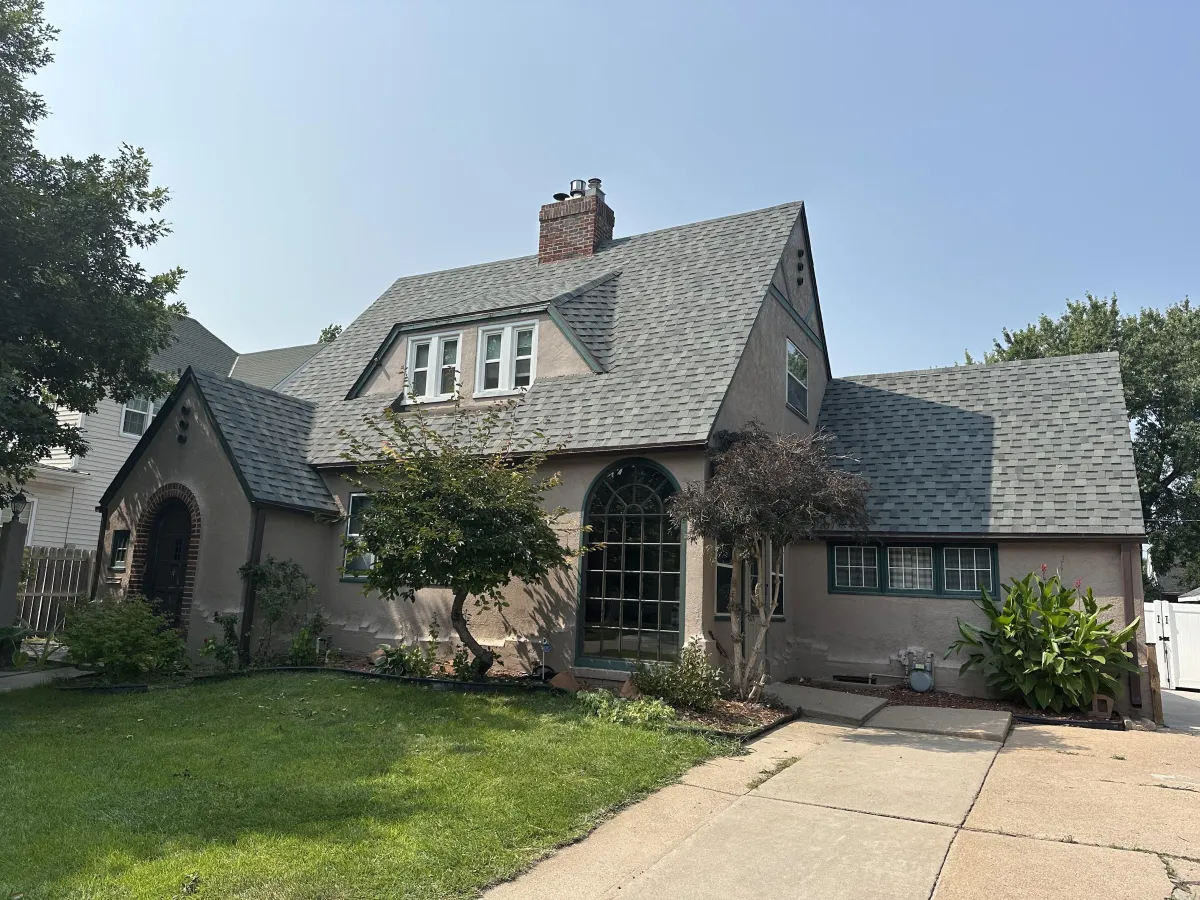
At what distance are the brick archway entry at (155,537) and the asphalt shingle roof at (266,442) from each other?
1141mm

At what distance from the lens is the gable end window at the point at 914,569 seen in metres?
12.6

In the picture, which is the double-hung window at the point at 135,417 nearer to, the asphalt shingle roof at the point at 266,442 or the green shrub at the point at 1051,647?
the asphalt shingle roof at the point at 266,442

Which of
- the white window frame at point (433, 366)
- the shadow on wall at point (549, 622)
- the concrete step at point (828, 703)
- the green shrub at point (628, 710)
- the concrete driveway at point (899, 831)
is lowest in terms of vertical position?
the concrete driveway at point (899, 831)

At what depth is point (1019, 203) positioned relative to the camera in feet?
42.9

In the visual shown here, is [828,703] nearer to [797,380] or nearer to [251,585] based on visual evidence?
[797,380]

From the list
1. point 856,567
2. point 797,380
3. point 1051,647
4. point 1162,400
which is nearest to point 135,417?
point 797,380

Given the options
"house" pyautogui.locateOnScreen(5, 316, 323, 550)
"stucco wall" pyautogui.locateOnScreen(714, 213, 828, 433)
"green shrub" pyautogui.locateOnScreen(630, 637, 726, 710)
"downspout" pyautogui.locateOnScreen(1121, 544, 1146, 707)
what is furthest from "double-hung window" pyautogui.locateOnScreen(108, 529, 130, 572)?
"downspout" pyautogui.locateOnScreen(1121, 544, 1146, 707)

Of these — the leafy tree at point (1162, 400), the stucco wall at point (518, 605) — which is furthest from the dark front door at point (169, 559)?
the leafy tree at point (1162, 400)

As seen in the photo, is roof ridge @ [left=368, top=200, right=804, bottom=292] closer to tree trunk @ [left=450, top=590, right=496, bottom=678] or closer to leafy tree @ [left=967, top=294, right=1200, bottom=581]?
tree trunk @ [left=450, top=590, right=496, bottom=678]

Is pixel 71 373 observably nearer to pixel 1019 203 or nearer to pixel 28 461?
pixel 28 461

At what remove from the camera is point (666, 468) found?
36.8ft

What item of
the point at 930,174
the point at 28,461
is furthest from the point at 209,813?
the point at 930,174

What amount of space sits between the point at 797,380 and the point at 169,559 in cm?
1128

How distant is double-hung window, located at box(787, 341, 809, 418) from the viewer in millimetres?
14680
